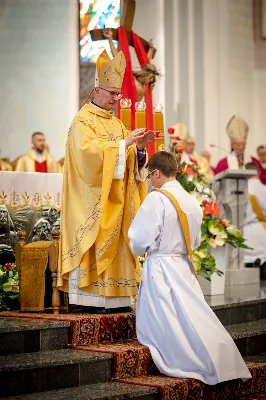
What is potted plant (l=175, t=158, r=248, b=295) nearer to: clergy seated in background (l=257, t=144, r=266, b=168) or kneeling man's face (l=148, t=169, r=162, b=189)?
kneeling man's face (l=148, t=169, r=162, b=189)

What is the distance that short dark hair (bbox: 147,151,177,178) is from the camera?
5.48 meters

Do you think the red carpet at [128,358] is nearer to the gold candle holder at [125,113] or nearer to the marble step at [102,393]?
the marble step at [102,393]

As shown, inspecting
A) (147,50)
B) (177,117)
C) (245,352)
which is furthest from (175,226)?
(177,117)

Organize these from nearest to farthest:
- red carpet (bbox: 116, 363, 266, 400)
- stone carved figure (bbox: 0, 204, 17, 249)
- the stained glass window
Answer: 1. red carpet (bbox: 116, 363, 266, 400)
2. stone carved figure (bbox: 0, 204, 17, 249)
3. the stained glass window

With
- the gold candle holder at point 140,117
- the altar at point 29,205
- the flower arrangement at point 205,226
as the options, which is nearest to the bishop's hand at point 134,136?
the gold candle holder at point 140,117

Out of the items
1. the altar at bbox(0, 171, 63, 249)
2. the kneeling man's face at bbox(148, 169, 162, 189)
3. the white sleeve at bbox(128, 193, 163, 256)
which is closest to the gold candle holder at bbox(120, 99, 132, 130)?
the altar at bbox(0, 171, 63, 249)

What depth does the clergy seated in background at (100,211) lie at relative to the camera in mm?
5848

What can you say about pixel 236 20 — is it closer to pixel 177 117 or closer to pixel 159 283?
pixel 177 117

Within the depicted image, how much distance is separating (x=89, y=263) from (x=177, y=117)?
8.44 meters

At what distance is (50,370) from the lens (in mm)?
5012

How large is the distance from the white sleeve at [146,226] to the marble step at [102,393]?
859 mm

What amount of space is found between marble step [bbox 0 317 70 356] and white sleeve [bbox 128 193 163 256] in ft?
2.28

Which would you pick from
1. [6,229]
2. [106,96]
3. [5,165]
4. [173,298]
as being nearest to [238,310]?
[173,298]

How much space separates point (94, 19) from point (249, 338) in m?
8.06
